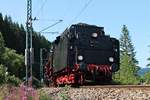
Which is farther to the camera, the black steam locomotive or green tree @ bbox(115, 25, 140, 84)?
green tree @ bbox(115, 25, 140, 84)

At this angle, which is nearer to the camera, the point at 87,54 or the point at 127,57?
the point at 87,54

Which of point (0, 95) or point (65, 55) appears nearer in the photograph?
point (0, 95)

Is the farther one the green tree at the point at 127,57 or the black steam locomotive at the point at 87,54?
the green tree at the point at 127,57

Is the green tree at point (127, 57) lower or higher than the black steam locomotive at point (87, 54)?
higher

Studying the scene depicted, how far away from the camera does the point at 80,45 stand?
25625 millimetres

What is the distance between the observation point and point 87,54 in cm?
2553

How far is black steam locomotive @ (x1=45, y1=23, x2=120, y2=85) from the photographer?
25062 millimetres

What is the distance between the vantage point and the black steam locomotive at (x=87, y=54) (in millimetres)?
25062

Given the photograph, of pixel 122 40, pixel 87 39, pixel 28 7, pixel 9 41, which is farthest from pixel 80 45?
pixel 122 40

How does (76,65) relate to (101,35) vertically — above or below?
below

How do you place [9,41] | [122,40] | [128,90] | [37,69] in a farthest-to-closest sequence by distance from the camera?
[122,40] → [9,41] → [37,69] → [128,90]

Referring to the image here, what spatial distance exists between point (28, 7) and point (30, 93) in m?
16.1

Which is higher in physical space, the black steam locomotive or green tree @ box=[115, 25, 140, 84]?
green tree @ box=[115, 25, 140, 84]

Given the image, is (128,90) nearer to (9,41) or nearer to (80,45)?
(80,45)
